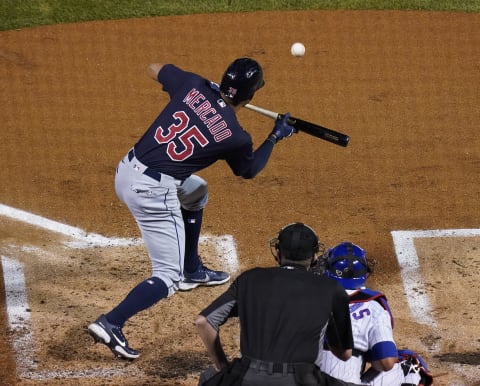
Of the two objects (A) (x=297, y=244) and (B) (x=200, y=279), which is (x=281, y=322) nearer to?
(A) (x=297, y=244)

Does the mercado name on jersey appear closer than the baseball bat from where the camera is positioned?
Yes

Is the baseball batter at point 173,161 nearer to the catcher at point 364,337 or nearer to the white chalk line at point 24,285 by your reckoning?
the white chalk line at point 24,285

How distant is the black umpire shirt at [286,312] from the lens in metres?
4.51

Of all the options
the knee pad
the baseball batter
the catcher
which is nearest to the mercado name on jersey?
the baseball batter

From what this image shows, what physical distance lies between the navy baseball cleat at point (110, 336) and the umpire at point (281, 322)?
71.9 inches

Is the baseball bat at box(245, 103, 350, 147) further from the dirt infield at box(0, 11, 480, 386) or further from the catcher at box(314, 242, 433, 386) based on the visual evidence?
the catcher at box(314, 242, 433, 386)

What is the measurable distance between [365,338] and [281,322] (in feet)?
2.34

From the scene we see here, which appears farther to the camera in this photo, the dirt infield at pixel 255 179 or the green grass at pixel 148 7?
the green grass at pixel 148 7

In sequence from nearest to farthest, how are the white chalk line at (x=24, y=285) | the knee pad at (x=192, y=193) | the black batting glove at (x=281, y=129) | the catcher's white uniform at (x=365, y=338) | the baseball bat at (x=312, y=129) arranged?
the catcher's white uniform at (x=365, y=338)
the white chalk line at (x=24, y=285)
the black batting glove at (x=281, y=129)
the baseball bat at (x=312, y=129)
the knee pad at (x=192, y=193)

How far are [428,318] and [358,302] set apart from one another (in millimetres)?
2314

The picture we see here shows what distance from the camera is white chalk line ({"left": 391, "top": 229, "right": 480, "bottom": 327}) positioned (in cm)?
731

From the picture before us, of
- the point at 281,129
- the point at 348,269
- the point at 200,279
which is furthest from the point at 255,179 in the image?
the point at 348,269

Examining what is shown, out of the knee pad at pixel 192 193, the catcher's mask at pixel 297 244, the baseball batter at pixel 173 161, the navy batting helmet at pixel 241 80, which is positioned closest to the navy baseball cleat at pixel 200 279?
the knee pad at pixel 192 193

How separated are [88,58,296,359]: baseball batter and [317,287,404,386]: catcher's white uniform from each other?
163 centimetres
